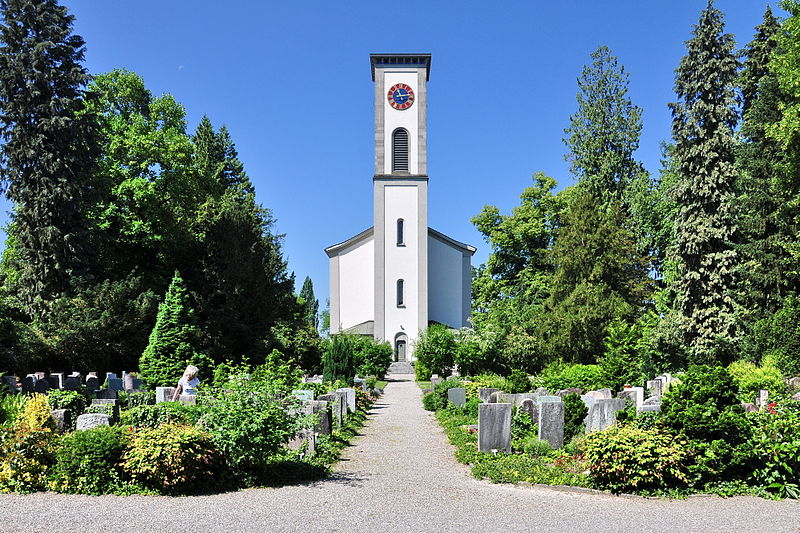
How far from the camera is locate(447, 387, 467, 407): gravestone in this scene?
19234 millimetres

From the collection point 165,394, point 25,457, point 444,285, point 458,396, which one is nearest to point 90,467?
point 25,457

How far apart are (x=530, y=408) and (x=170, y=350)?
12.2 metres

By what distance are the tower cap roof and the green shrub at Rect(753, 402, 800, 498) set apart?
140ft

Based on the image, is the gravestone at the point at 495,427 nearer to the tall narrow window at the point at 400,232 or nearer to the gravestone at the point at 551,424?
the gravestone at the point at 551,424

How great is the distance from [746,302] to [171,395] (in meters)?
21.7

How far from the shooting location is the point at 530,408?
47.0ft

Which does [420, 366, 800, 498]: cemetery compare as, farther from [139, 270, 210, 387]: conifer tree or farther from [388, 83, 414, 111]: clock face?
[388, 83, 414, 111]: clock face

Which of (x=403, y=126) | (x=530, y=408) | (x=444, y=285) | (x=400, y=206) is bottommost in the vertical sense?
(x=530, y=408)

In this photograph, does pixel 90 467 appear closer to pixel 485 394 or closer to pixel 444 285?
pixel 485 394

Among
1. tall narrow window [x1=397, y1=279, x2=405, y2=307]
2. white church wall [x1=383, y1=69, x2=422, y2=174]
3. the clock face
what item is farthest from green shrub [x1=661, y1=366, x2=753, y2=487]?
the clock face

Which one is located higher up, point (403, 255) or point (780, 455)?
point (403, 255)

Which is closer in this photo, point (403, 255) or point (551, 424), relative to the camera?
point (551, 424)

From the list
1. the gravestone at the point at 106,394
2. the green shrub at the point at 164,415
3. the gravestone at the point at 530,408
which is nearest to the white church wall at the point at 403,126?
the gravestone at the point at 106,394

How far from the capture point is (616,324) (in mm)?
28125
